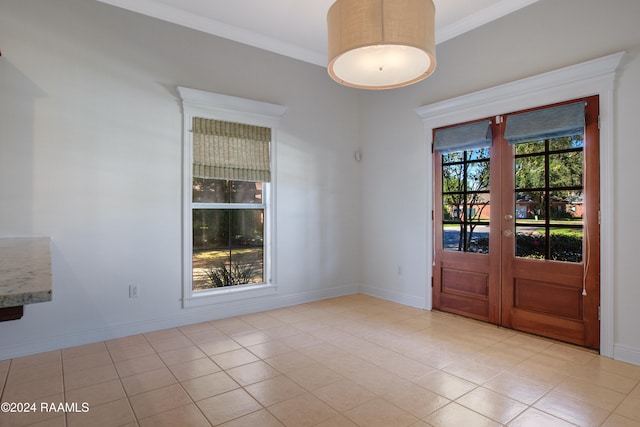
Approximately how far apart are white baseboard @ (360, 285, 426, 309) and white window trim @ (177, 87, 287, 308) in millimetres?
1437

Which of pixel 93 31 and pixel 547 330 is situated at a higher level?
pixel 93 31

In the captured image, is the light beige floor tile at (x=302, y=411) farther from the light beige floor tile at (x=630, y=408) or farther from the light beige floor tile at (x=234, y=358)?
the light beige floor tile at (x=630, y=408)

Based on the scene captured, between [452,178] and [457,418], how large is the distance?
2661 millimetres

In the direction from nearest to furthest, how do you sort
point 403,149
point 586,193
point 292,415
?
point 292,415 → point 586,193 → point 403,149

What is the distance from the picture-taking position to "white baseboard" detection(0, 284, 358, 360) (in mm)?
2994

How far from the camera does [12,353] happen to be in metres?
2.91

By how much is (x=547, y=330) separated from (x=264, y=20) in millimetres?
4207

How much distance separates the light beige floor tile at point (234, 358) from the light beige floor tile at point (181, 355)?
0.15 meters

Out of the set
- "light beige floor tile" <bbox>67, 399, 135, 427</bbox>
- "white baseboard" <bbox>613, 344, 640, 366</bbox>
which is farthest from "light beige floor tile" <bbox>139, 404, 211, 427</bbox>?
"white baseboard" <bbox>613, 344, 640, 366</bbox>

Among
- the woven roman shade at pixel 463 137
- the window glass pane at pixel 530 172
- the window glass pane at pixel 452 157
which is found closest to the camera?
the window glass pane at pixel 530 172

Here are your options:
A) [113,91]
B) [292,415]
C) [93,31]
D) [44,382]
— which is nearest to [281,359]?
[292,415]

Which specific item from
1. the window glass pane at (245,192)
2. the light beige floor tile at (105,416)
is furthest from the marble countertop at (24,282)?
the window glass pane at (245,192)

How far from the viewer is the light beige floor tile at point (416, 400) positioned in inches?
86.0

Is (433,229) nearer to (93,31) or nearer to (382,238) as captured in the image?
(382,238)
